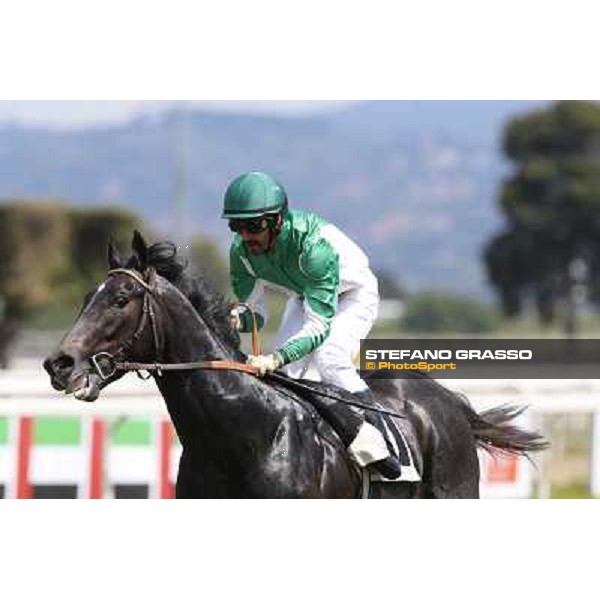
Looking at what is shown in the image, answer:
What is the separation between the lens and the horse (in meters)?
3.89

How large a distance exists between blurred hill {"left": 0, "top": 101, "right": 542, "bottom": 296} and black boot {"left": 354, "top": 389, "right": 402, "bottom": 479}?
970 centimetres

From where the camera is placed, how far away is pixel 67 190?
27.6m

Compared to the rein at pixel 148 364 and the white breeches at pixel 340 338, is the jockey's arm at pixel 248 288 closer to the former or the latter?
the white breeches at pixel 340 338

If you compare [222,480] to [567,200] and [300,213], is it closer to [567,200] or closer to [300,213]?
[300,213]

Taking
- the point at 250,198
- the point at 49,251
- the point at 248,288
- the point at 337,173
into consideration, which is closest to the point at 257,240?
the point at 250,198

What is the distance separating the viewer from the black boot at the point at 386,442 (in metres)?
4.39

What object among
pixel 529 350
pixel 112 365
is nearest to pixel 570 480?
pixel 529 350

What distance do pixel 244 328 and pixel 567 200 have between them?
49.2ft

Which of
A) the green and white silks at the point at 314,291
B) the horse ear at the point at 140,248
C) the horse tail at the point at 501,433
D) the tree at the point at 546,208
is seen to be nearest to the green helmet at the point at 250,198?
the green and white silks at the point at 314,291

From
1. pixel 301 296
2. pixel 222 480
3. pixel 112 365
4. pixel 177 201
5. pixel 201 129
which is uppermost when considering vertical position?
pixel 201 129

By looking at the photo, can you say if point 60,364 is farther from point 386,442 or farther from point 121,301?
point 386,442

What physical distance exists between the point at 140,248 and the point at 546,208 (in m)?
15.6

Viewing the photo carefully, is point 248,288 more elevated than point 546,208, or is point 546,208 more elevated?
point 546,208

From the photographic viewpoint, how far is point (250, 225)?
14.0 feet
